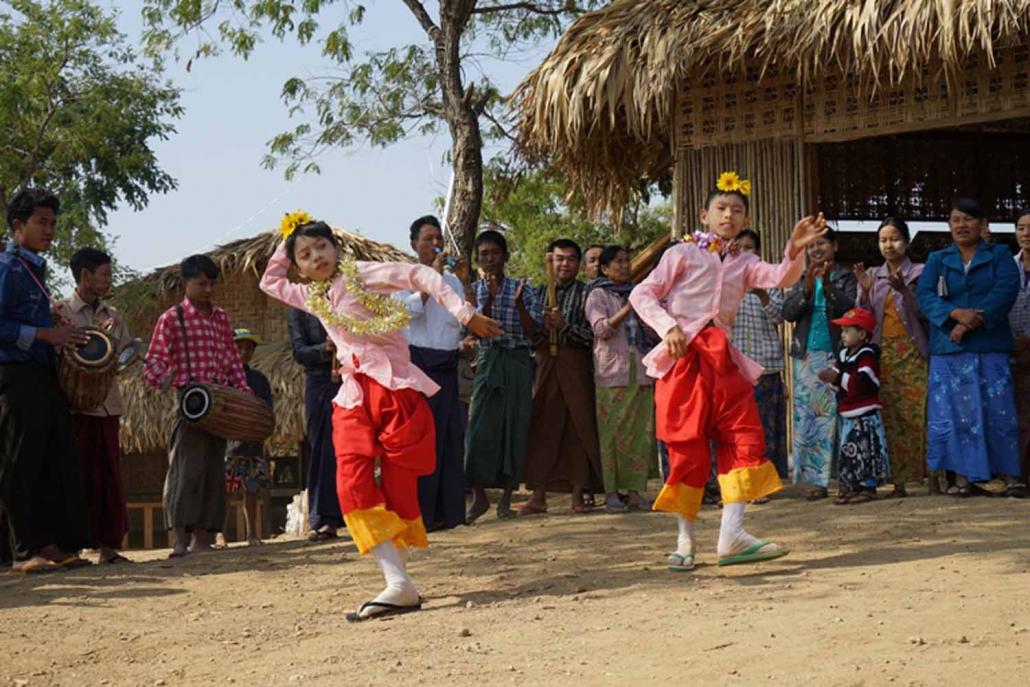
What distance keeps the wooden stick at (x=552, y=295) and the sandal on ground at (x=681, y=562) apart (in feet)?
8.82

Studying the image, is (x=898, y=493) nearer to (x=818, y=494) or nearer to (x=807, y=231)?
(x=818, y=494)

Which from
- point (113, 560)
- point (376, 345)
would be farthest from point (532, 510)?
point (376, 345)

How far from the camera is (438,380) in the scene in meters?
8.88

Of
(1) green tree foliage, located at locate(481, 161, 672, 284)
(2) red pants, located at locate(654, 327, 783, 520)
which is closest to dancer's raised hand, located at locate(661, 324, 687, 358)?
(2) red pants, located at locate(654, 327, 783, 520)

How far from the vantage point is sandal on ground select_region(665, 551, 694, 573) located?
22.5 feet

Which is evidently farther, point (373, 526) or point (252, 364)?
point (252, 364)

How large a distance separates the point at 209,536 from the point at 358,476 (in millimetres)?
2856

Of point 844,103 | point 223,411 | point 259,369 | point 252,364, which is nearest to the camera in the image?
point 223,411

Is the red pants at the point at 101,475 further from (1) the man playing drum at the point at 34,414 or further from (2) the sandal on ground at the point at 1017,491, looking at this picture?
(2) the sandal on ground at the point at 1017,491

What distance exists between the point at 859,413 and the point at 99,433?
4.35 metres

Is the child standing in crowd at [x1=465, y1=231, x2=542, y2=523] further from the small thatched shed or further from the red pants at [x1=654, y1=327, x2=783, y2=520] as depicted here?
the red pants at [x1=654, y1=327, x2=783, y2=520]

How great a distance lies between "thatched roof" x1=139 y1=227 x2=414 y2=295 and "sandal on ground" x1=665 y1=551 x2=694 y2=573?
980cm

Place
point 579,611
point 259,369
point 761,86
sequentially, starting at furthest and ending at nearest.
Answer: point 259,369, point 761,86, point 579,611

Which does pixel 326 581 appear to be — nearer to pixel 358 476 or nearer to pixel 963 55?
pixel 358 476
